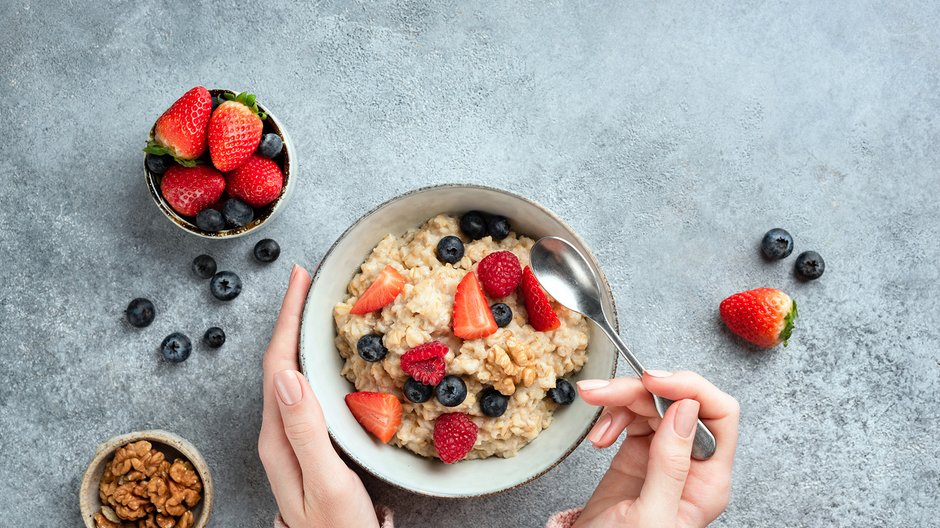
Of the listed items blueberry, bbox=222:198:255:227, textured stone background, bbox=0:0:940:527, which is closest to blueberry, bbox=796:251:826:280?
textured stone background, bbox=0:0:940:527

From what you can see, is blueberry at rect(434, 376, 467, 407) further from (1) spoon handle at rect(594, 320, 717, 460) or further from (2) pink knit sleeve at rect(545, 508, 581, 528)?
(2) pink knit sleeve at rect(545, 508, 581, 528)

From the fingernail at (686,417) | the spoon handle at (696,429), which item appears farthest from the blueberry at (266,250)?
the fingernail at (686,417)

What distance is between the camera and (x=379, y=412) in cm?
231

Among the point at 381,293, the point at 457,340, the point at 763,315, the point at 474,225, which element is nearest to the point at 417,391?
the point at 457,340

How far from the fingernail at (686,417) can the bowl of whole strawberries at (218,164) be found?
1513 mm

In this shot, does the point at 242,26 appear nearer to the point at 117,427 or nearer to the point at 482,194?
the point at 482,194

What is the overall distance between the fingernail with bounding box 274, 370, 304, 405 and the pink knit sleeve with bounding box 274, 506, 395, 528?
0.63 meters

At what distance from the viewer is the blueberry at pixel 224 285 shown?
274 cm

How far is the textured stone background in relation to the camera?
280 centimetres

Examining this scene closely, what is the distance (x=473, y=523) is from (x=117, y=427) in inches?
53.8

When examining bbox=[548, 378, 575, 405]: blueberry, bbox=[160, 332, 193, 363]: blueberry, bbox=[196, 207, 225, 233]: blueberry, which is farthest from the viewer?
bbox=[160, 332, 193, 363]: blueberry

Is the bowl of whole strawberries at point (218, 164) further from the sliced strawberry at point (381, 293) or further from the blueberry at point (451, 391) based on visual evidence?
the blueberry at point (451, 391)

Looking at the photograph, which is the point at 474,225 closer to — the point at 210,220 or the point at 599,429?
the point at 599,429

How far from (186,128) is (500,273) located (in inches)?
46.1
